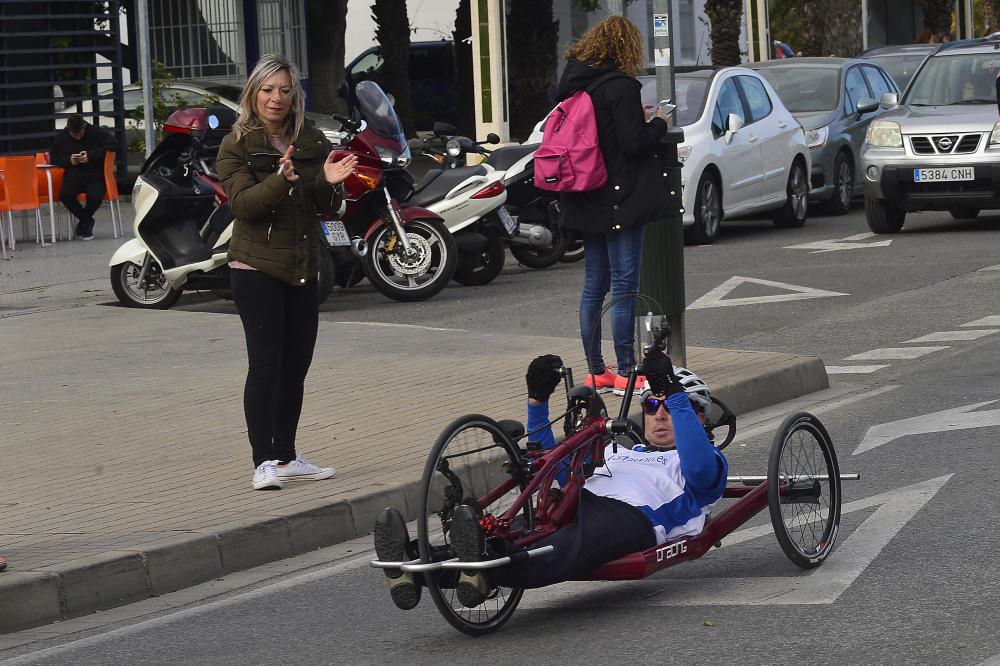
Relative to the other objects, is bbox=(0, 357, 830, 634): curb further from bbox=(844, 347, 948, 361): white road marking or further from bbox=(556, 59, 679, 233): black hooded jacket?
bbox=(844, 347, 948, 361): white road marking

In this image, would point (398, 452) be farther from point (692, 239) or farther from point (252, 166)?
point (692, 239)

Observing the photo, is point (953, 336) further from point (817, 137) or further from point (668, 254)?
point (817, 137)

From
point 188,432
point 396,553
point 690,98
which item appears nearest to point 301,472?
point 188,432

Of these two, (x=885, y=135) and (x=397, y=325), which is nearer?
(x=397, y=325)

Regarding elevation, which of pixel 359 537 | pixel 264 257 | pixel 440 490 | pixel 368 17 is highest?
pixel 368 17

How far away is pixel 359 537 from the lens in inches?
286

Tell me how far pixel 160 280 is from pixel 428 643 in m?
9.52

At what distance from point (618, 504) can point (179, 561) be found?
185cm

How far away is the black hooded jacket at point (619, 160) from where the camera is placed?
9.30 metres

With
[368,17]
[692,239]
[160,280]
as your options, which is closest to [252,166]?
[160,280]

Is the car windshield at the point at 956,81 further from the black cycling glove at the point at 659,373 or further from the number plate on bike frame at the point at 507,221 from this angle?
the black cycling glove at the point at 659,373

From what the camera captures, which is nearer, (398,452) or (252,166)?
(252,166)

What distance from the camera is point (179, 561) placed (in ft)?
→ 21.5

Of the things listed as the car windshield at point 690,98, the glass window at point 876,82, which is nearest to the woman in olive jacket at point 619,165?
the car windshield at point 690,98
